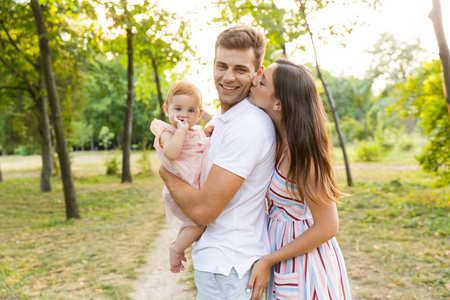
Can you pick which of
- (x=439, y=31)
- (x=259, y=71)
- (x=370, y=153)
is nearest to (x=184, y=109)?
(x=259, y=71)

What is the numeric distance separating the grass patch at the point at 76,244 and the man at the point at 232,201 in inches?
123

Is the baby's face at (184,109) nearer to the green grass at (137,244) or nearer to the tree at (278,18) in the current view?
the green grass at (137,244)

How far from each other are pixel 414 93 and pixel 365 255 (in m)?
5.16

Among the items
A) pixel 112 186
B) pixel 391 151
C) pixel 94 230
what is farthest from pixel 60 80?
pixel 391 151

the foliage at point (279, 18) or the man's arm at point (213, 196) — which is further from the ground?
the foliage at point (279, 18)

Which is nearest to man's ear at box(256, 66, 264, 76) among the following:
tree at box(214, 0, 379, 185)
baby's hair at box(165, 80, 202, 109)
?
baby's hair at box(165, 80, 202, 109)

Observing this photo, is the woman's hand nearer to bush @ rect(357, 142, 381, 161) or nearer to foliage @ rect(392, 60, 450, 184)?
foliage @ rect(392, 60, 450, 184)

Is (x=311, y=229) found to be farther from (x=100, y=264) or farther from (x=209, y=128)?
Answer: (x=100, y=264)

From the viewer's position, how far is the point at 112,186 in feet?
50.4

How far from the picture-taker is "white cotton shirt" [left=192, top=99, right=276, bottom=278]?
1861 mm

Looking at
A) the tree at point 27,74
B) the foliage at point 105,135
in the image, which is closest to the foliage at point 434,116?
the tree at point 27,74

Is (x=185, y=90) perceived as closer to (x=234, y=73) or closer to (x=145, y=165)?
(x=234, y=73)

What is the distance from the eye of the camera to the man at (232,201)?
1.85 metres

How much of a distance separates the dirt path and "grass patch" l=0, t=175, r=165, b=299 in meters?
0.15
